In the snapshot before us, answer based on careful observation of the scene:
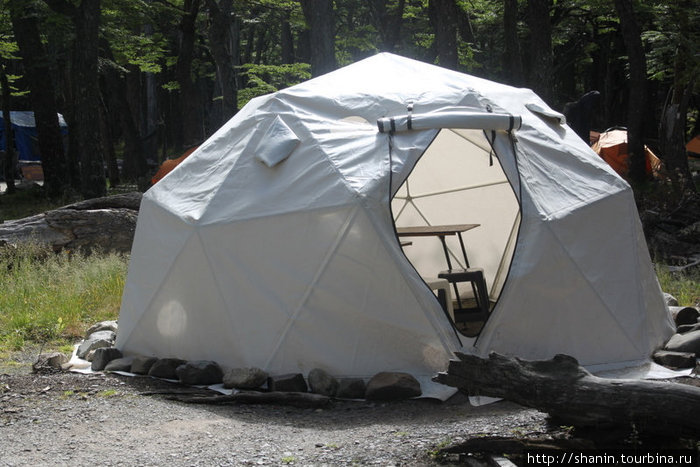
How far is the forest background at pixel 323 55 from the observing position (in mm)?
15203

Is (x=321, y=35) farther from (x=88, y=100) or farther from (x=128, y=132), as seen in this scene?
(x=128, y=132)

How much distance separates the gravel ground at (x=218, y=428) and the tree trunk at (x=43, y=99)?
12.4m

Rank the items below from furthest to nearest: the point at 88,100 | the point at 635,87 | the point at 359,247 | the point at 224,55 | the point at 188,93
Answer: the point at 188,93
the point at 224,55
the point at 635,87
the point at 88,100
the point at 359,247

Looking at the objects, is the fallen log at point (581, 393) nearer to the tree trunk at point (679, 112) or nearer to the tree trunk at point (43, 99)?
the tree trunk at point (679, 112)

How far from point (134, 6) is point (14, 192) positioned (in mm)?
6983

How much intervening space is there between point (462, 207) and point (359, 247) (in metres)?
3.63

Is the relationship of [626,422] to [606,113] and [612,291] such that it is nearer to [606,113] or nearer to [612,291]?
[612,291]

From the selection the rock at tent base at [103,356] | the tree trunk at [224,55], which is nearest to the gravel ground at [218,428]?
the rock at tent base at [103,356]

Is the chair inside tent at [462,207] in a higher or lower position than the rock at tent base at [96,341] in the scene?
higher

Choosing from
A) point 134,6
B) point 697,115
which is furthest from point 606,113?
point 134,6

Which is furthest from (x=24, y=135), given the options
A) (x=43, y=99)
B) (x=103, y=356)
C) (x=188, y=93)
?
(x=103, y=356)

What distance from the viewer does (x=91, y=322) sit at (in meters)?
9.13

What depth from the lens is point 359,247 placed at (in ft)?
21.4

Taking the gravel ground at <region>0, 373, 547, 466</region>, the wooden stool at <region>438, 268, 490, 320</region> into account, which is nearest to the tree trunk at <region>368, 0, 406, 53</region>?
the wooden stool at <region>438, 268, 490, 320</region>
